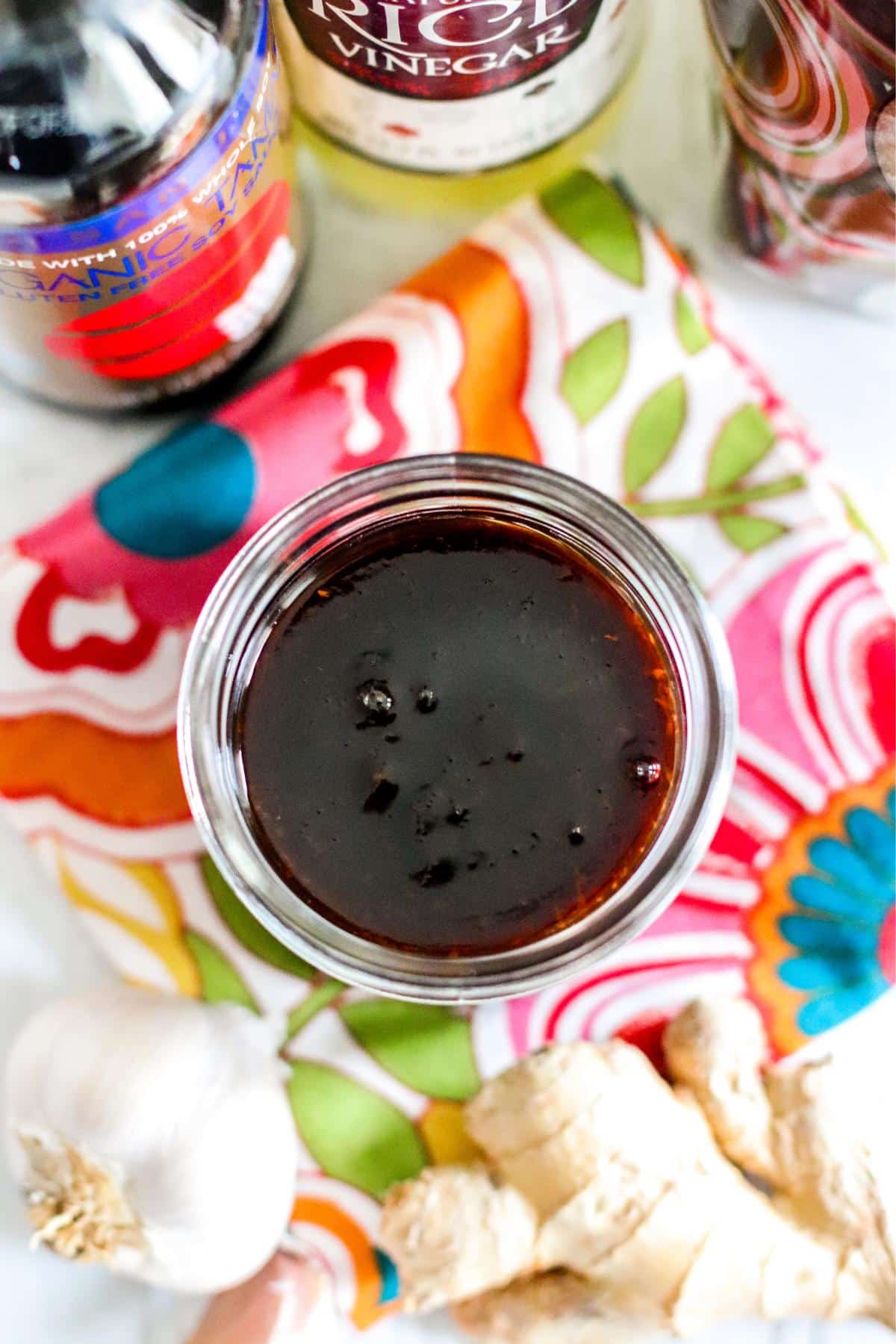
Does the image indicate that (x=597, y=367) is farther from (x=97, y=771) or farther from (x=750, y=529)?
(x=97, y=771)

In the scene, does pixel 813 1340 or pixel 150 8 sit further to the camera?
pixel 813 1340

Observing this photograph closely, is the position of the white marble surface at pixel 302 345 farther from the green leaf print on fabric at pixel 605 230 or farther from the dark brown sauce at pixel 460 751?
the dark brown sauce at pixel 460 751

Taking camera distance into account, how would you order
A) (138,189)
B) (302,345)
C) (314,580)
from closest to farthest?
A: 1. (138,189)
2. (314,580)
3. (302,345)

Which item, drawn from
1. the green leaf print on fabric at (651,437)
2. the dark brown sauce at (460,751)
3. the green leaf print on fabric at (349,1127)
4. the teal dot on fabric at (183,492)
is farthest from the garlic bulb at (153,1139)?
the green leaf print on fabric at (651,437)

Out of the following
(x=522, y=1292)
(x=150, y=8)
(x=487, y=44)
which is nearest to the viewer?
(x=150, y=8)

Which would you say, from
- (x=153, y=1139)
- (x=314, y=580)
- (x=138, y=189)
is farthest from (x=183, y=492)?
(x=153, y=1139)

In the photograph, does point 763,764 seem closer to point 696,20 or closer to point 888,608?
point 888,608

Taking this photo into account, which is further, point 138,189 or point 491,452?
point 491,452

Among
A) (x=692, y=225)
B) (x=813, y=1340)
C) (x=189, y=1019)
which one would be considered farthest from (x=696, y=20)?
(x=813, y=1340)
